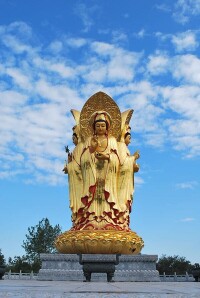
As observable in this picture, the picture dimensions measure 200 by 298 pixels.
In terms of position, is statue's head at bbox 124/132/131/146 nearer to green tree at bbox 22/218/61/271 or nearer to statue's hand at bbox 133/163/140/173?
statue's hand at bbox 133/163/140/173

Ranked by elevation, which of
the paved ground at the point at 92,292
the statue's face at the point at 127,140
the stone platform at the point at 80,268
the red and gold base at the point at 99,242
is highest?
the statue's face at the point at 127,140

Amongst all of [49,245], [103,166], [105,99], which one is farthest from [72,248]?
[49,245]

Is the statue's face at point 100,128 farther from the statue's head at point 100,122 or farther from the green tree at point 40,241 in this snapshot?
the green tree at point 40,241

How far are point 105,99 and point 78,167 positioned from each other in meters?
2.79

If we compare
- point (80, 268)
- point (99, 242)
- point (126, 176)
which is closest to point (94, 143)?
point (126, 176)

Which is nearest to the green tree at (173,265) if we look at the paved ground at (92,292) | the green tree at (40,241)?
the green tree at (40,241)

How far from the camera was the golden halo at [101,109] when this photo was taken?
15531 mm

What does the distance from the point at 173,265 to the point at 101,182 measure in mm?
20181

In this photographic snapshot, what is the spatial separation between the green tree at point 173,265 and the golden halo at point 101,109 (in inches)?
707

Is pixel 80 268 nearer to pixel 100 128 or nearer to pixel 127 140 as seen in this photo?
pixel 100 128

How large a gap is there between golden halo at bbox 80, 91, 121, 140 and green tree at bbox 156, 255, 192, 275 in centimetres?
1797

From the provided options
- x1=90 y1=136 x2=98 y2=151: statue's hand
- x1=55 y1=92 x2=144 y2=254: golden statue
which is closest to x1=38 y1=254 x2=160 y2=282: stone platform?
x1=55 y1=92 x2=144 y2=254: golden statue

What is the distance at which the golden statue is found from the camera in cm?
1307

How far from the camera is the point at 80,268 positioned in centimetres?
1199
